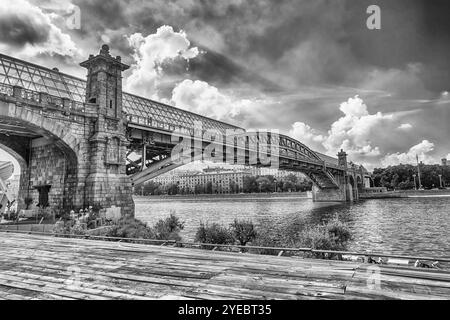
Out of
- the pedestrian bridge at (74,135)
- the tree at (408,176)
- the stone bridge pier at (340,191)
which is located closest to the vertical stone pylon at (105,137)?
the pedestrian bridge at (74,135)

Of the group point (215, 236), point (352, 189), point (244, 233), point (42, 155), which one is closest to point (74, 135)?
point (42, 155)

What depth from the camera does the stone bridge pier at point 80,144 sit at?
63.9ft

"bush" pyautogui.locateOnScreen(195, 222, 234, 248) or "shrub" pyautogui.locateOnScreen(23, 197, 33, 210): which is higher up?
"shrub" pyautogui.locateOnScreen(23, 197, 33, 210)

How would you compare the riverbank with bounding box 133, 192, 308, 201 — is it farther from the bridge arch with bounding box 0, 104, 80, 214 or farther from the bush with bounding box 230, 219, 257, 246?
the bush with bounding box 230, 219, 257, 246

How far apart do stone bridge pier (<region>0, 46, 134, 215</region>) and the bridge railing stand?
0.06 metres

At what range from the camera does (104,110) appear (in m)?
22.0

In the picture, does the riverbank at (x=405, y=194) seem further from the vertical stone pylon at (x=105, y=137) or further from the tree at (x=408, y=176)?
the vertical stone pylon at (x=105, y=137)

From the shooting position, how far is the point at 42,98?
62.7ft

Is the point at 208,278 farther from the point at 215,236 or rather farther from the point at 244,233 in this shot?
the point at 244,233

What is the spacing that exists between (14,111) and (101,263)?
53.4 ft

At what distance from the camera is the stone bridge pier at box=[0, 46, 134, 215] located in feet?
63.9

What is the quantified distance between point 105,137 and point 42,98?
4.67 metres

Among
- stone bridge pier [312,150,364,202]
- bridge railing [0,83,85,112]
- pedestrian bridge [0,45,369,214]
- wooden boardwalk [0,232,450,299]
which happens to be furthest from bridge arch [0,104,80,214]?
stone bridge pier [312,150,364,202]
